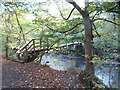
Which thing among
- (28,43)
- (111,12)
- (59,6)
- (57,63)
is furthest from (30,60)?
(111,12)

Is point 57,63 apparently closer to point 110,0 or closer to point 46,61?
point 46,61

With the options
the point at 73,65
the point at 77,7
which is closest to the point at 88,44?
the point at 77,7

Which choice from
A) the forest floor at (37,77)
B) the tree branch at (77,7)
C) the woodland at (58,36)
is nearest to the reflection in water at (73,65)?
the woodland at (58,36)

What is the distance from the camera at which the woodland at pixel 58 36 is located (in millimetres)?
2951

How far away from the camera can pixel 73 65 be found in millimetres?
3889

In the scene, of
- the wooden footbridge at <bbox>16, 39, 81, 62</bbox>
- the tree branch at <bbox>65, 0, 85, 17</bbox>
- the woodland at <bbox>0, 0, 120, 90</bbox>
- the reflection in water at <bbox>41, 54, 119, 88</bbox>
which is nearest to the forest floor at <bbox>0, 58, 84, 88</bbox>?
the woodland at <bbox>0, 0, 120, 90</bbox>

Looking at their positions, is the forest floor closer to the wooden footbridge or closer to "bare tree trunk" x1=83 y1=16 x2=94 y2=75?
"bare tree trunk" x1=83 y1=16 x2=94 y2=75

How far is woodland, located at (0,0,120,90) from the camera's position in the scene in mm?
2951

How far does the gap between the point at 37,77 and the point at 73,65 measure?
953 mm

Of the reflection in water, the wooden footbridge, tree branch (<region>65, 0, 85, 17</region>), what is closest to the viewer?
tree branch (<region>65, 0, 85, 17</region>)

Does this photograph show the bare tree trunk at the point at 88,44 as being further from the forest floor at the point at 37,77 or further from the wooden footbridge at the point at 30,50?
the wooden footbridge at the point at 30,50

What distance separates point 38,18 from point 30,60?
4.16 feet

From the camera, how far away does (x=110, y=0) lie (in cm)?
283

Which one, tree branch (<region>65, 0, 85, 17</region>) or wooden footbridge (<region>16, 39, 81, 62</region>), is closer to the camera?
tree branch (<region>65, 0, 85, 17</region>)
